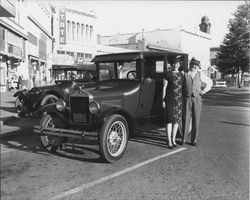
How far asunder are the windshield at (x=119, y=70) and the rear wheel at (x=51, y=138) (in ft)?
5.46

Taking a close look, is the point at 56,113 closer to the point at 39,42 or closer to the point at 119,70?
the point at 119,70

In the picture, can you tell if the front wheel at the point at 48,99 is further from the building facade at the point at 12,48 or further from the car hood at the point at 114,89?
the building facade at the point at 12,48

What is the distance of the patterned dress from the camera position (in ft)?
18.7

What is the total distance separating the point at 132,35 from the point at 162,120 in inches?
3026

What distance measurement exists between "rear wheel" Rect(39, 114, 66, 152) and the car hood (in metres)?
0.73

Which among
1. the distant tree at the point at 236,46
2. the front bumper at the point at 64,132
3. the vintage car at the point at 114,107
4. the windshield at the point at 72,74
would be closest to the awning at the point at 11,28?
the windshield at the point at 72,74

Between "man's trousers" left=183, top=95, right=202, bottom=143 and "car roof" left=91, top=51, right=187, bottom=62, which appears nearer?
"man's trousers" left=183, top=95, right=202, bottom=143

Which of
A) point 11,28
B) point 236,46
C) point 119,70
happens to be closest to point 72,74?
point 119,70

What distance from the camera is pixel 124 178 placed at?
4.11 meters

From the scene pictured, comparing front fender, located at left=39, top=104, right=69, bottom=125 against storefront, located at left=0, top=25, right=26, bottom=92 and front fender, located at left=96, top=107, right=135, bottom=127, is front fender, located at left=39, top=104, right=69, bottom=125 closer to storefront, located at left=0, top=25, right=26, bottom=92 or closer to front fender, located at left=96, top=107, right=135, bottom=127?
front fender, located at left=96, top=107, right=135, bottom=127

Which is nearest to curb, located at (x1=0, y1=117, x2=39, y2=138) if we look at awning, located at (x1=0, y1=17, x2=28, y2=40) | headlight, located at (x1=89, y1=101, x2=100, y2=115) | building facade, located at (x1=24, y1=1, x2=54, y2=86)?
headlight, located at (x1=89, y1=101, x2=100, y2=115)

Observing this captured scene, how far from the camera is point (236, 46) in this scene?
3722 centimetres

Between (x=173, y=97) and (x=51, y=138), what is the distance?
2.34 m

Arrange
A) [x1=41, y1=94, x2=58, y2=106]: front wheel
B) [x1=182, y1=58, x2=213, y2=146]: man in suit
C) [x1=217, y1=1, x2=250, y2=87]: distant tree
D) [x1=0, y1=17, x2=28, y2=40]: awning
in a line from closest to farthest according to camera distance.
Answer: [x1=182, y1=58, x2=213, y2=146]: man in suit
[x1=41, y1=94, x2=58, y2=106]: front wheel
[x1=0, y1=17, x2=28, y2=40]: awning
[x1=217, y1=1, x2=250, y2=87]: distant tree
